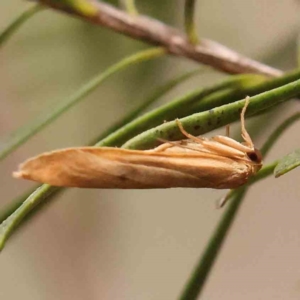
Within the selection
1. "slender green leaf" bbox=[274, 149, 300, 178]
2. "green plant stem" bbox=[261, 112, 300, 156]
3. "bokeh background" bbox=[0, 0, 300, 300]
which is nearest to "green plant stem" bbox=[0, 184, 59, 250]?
"slender green leaf" bbox=[274, 149, 300, 178]

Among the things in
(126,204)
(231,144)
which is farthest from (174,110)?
(126,204)

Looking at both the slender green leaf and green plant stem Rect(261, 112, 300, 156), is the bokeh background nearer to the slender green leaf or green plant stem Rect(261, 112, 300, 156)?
green plant stem Rect(261, 112, 300, 156)

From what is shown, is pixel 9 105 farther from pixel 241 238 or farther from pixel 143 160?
pixel 143 160

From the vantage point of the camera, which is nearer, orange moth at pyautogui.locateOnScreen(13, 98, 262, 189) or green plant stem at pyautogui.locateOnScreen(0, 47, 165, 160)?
orange moth at pyautogui.locateOnScreen(13, 98, 262, 189)

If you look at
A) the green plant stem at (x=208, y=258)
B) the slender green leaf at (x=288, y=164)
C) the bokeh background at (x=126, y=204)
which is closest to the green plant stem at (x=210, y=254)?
the green plant stem at (x=208, y=258)

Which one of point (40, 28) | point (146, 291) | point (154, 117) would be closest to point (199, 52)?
point (154, 117)
